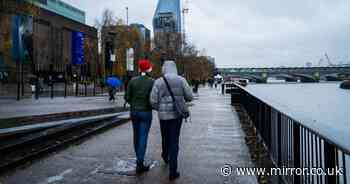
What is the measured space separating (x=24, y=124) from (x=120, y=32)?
2002 inches

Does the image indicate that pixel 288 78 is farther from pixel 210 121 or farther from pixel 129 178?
pixel 129 178

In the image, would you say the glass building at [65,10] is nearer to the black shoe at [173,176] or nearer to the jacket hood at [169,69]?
the jacket hood at [169,69]

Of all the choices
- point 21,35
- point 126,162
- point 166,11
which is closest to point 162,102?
point 126,162

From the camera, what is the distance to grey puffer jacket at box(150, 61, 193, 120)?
6355 mm

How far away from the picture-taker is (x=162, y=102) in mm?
6410

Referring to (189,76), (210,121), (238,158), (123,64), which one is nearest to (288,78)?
(189,76)

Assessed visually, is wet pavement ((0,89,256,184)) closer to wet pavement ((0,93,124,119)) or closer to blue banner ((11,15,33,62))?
wet pavement ((0,93,124,119))

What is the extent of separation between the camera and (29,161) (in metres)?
7.54

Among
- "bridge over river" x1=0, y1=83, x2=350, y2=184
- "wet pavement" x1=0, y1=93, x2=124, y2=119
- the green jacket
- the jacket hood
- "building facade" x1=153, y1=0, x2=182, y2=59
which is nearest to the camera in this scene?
"bridge over river" x1=0, y1=83, x2=350, y2=184

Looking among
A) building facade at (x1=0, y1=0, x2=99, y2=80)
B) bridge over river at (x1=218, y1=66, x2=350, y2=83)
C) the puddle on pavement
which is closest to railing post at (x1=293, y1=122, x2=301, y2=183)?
the puddle on pavement

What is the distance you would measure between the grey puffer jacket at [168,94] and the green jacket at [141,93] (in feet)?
0.94

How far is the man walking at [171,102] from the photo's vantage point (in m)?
6.35

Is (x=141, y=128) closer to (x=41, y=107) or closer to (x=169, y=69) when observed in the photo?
(x=169, y=69)

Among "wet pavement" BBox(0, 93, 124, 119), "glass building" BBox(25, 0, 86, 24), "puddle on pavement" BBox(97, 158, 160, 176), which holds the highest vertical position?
"glass building" BBox(25, 0, 86, 24)
